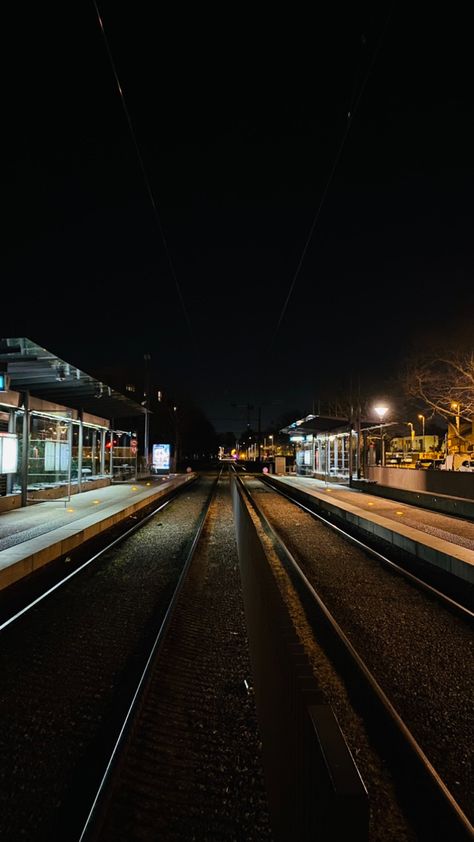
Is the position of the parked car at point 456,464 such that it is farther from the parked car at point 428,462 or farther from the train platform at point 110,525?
the train platform at point 110,525

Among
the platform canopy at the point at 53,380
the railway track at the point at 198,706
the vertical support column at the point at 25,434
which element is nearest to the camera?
the railway track at the point at 198,706

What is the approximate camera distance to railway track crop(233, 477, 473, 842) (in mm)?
2943

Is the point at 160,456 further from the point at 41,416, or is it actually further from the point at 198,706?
the point at 198,706

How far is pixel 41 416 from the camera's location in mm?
17062

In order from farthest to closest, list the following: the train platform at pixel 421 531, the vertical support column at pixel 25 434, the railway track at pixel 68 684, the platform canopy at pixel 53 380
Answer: the vertical support column at pixel 25 434 < the platform canopy at pixel 53 380 < the train platform at pixel 421 531 < the railway track at pixel 68 684

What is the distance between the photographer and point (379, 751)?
137 inches

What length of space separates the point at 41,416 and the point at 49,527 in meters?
6.29

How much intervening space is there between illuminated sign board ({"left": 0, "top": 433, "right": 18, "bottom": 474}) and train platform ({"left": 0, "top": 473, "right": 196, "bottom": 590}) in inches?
53.8

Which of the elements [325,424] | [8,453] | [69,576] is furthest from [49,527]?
[325,424]

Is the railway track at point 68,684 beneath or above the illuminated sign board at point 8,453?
beneath

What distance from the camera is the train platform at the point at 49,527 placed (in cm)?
825

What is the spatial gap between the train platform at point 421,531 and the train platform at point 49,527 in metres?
7.60

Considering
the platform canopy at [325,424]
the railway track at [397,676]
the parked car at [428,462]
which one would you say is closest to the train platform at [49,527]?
the railway track at [397,676]

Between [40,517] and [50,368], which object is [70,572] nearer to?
[40,517]
